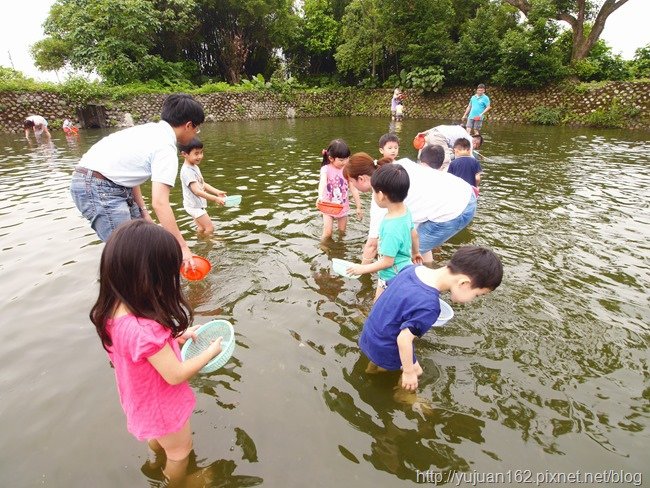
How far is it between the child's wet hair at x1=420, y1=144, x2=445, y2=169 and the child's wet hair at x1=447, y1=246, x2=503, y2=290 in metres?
2.58

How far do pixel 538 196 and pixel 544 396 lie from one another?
5551 mm

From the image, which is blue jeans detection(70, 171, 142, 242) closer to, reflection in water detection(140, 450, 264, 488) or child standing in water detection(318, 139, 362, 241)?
reflection in water detection(140, 450, 264, 488)

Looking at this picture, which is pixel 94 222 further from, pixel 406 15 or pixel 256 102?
pixel 406 15

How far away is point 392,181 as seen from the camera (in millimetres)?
2924

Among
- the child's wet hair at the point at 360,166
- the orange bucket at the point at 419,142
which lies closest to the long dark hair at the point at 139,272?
the child's wet hair at the point at 360,166

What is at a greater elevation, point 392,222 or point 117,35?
point 117,35

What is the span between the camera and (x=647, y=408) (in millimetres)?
2664

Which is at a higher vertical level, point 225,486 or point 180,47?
point 180,47

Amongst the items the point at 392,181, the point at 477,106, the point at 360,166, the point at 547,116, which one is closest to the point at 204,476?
the point at 392,181

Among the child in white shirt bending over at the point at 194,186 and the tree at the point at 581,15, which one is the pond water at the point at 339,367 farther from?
the tree at the point at 581,15

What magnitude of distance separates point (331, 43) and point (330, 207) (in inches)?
1117

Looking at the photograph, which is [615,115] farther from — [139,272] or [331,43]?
[331,43]

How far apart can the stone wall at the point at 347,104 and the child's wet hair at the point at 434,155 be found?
16.2 metres

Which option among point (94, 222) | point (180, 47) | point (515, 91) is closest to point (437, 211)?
point (94, 222)
